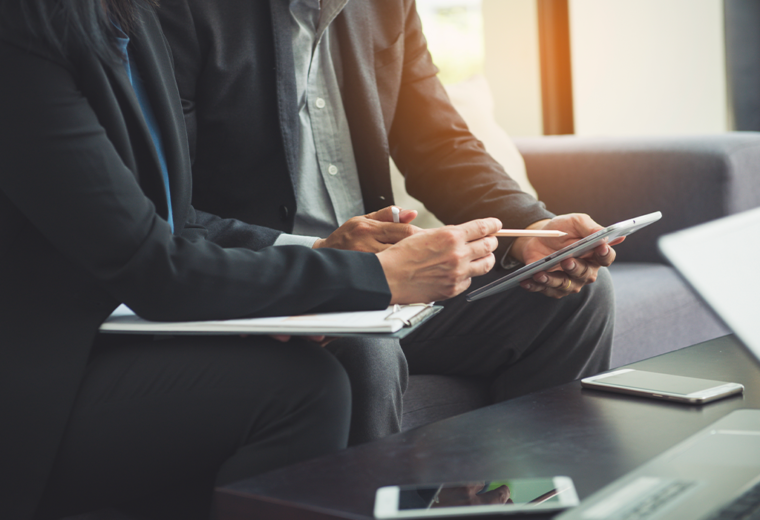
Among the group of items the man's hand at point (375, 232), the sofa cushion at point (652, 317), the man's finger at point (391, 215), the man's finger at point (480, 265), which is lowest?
the sofa cushion at point (652, 317)

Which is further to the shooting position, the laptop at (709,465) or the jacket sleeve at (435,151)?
the jacket sleeve at (435,151)

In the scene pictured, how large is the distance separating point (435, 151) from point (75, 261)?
2.63ft

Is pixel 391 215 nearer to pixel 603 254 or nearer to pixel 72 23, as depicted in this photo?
pixel 603 254

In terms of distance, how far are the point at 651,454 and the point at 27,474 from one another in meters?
0.56

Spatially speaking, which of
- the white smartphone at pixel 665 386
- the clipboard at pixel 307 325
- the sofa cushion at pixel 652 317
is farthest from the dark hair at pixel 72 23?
the sofa cushion at pixel 652 317

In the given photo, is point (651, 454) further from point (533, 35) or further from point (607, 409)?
point (533, 35)

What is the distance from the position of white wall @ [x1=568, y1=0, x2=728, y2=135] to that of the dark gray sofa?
110 centimetres

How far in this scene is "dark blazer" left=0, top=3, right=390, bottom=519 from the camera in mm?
655

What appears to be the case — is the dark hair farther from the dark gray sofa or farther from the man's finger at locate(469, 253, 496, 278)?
the dark gray sofa

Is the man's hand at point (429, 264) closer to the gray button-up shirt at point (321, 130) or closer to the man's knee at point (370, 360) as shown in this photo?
the man's knee at point (370, 360)

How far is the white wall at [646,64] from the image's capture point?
2.78 m

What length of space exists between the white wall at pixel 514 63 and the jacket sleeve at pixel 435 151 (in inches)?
59.4

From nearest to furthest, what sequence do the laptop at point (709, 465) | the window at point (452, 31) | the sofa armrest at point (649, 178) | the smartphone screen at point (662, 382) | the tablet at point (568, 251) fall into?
1. the laptop at point (709, 465)
2. the smartphone screen at point (662, 382)
3. the tablet at point (568, 251)
4. the sofa armrest at point (649, 178)
5. the window at point (452, 31)

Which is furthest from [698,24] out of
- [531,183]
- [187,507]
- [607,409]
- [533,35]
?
[187,507]
